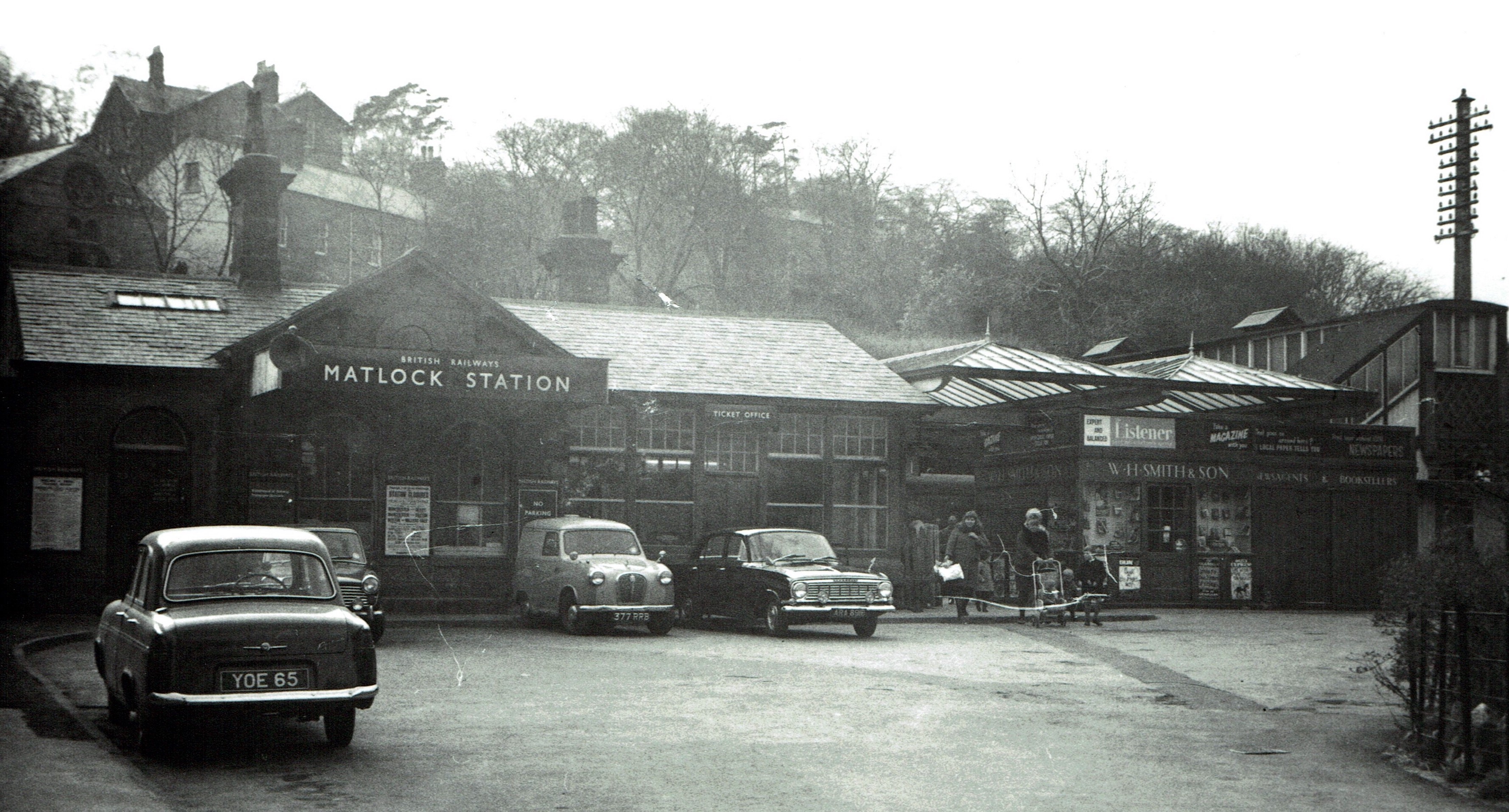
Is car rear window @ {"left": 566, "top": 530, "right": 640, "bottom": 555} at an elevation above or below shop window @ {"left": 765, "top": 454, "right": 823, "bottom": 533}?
below

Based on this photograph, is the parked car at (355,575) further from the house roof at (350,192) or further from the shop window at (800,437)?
the house roof at (350,192)

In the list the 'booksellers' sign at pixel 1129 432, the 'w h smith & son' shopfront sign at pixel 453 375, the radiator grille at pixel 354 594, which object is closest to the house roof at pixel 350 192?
the 'w h smith & son' shopfront sign at pixel 453 375

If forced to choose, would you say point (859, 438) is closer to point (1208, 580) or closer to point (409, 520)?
point (1208, 580)

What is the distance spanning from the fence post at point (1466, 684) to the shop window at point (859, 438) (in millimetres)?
18633

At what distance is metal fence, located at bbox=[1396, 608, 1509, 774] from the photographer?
9.66 meters

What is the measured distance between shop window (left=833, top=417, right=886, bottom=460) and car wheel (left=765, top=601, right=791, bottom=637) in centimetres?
731

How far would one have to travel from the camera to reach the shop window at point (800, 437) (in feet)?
92.1

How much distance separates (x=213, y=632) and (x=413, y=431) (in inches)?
618

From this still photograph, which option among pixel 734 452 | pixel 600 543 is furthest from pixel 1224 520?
pixel 600 543

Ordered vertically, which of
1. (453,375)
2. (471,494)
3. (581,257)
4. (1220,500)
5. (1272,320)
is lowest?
(471,494)

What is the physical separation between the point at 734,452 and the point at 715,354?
2.54 m

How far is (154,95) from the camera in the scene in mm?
38031

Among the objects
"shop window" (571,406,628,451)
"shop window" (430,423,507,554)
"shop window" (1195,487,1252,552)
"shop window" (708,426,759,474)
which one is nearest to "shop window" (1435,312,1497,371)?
"shop window" (1195,487,1252,552)

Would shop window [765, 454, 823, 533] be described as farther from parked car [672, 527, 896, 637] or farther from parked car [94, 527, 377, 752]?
parked car [94, 527, 377, 752]
